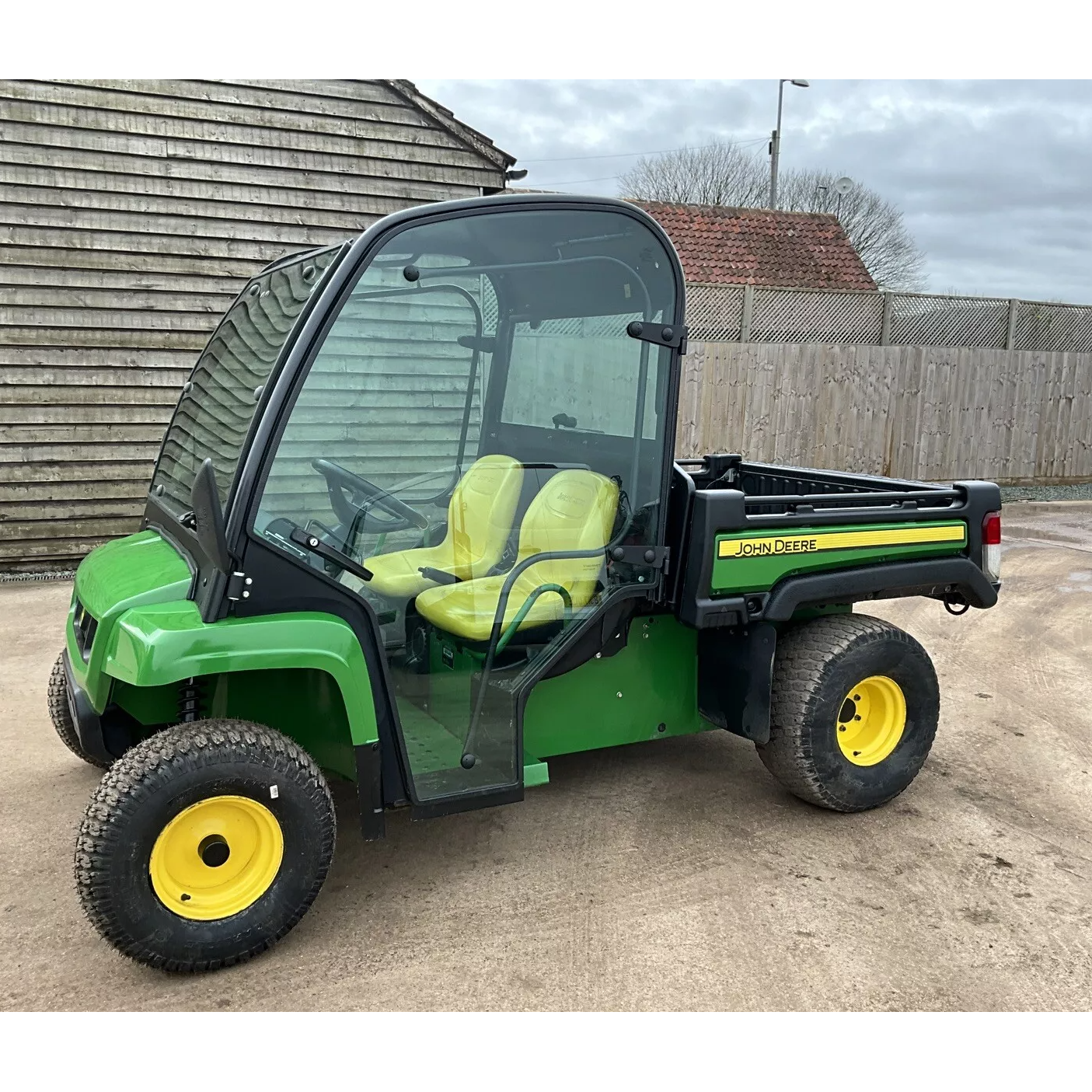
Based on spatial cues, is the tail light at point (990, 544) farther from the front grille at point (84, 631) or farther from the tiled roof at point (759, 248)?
the tiled roof at point (759, 248)

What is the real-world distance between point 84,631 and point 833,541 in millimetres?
2569

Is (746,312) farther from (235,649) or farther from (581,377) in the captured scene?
(235,649)

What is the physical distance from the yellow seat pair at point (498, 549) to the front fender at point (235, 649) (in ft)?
0.86

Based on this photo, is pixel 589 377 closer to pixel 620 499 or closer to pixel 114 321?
pixel 620 499

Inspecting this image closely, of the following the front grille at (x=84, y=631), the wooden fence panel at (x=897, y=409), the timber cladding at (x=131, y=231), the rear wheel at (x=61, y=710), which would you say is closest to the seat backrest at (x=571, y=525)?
the front grille at (x=84, y=631)

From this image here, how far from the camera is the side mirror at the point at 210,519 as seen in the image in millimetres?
2518

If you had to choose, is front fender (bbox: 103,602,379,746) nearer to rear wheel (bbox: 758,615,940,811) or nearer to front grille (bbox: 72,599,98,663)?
front grille (bbox: 72,599,98,663)

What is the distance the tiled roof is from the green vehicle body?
10424mm

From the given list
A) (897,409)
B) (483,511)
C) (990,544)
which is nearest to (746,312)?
(897,409)

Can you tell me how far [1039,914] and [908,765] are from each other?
2.79ft

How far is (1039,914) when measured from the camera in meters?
3.07

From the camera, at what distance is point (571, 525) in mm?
3262

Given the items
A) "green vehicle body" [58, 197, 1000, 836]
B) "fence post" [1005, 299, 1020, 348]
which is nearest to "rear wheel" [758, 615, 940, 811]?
"green vehicle body" [58, 197, 1000, 836]

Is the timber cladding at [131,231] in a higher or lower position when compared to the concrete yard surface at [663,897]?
higher
